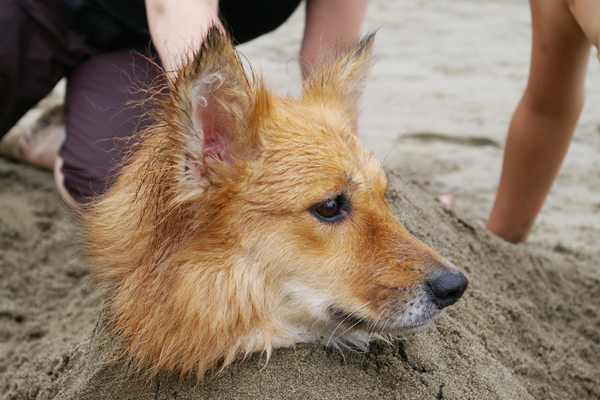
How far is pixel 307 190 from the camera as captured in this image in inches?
76.8

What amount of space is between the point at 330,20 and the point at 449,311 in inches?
91.1

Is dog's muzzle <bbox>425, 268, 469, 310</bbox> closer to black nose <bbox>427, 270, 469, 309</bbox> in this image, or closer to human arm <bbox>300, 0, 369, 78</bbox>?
black nose <bbox>427, 270, 469, 309</bbox>

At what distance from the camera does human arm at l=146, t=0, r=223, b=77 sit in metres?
2.31

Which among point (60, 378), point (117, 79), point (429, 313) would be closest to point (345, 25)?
point (117, 79)

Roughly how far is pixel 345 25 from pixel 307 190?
2.30 meters

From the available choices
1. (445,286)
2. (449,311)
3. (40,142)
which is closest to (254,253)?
(445,286)

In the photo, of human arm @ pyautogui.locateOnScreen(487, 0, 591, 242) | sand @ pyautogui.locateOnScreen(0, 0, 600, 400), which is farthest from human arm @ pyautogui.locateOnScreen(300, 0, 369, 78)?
human arm @ pyautogui.locateOnScreen(487, 0, 591, 242)

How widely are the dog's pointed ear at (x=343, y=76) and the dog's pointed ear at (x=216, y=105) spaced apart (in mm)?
544

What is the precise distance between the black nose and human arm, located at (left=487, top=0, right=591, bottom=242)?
150cm

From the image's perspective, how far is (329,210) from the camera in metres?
1.97

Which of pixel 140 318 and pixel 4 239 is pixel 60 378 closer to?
pixel 140 318

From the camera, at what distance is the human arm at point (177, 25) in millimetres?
2314

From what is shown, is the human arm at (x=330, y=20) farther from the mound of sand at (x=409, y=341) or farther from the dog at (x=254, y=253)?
the dog at (x=254, y=253)

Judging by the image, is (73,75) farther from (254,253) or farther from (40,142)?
(254,253)
